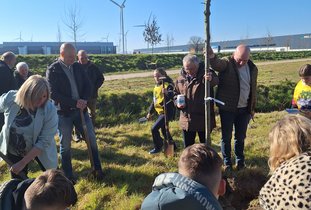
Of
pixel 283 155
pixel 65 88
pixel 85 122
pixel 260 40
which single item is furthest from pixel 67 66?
pixel 260 40

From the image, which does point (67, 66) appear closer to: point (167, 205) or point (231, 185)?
point (231, 185)

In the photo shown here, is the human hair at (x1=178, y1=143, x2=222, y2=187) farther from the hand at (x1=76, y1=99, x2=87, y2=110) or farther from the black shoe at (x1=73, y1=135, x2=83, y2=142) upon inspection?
the black shoe at (x1=73, y1=135, x2=83, y2=142)

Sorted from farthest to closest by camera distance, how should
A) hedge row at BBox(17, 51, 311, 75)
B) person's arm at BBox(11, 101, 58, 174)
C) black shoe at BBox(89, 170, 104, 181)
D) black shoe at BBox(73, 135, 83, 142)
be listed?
1. hedge row at BBox(17, 51, 311, 75)
2. black shoe at BBox(73, 135, 83, 142)
3. black shoe at BBox(89, 170, 104, 181)
4. person's arm at BBox(11, 101, 58, 174)

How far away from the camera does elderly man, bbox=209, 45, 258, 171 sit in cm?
531

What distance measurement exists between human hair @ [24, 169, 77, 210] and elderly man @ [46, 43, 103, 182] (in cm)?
321

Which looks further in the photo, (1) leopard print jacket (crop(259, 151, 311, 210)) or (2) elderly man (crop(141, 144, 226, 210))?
(1) leopard print jacket (crop(259, 151, 311, 210))

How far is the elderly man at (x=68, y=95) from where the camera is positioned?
17.2 feet

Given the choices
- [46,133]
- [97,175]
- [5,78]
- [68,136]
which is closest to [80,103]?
[68,136]

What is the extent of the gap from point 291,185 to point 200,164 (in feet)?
2.40

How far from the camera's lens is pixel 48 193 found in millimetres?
2070

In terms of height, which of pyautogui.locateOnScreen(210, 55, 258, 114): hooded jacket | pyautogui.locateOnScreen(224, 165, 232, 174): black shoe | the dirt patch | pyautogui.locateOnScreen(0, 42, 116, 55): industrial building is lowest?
the dirt patch

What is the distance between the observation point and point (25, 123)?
12.8ft

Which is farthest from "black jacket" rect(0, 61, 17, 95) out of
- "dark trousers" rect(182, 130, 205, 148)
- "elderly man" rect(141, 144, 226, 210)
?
"elderly man" rect(141, 144, 226, 210)

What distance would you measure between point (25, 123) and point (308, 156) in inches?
111
